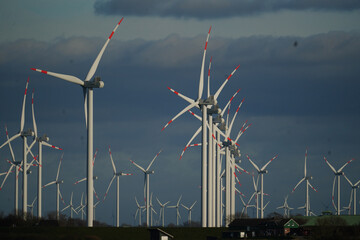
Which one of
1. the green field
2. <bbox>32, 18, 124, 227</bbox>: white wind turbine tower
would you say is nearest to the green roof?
the green field

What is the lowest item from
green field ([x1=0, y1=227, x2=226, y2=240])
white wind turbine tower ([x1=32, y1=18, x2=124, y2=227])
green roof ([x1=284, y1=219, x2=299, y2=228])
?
green field ([x1=0, y1=227, x2=226, y2=240])

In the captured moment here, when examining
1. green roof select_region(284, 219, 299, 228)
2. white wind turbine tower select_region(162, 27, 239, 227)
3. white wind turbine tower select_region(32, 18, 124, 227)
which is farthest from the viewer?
green roof select_region(284, 219, 299, 228)

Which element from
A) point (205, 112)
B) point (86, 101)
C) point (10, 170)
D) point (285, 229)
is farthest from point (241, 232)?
point (10, 170)

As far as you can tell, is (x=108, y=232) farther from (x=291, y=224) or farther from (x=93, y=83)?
(x=291, y=224)

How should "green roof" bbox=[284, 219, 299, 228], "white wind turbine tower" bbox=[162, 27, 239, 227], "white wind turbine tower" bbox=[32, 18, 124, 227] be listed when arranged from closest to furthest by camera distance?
"white wind turbine tower" bbox=[32, 18, 124, 227] < "white wind turbine tower" bbox=[162, 27, 239, 227] < "green roof" bbox=[284, 219, 299, 228]

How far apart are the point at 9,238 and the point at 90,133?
22.2 metres

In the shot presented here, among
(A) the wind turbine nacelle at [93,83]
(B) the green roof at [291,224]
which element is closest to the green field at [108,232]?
(B) the green roof at [291,224]

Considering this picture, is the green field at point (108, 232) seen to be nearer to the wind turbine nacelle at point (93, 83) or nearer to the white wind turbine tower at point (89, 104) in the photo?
the white wind turbine tower at point (89, 104)

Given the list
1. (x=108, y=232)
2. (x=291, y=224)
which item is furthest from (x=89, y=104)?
(x=291, y=224)

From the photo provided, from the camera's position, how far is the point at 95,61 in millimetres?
114375

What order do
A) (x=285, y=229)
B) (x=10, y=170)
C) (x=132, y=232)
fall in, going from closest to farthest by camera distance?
(x=132, y=232), (x=285, y=229), (x=10, y=170)

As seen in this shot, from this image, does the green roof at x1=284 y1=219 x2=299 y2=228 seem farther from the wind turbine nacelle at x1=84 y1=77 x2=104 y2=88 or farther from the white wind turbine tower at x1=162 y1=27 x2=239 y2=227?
the wind turbine nacelle at x1=84 y1=77 x2=104 y2=88

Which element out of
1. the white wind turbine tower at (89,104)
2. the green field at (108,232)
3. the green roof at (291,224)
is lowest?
the green field at (108,232)

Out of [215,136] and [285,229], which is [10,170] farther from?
[285,229]
